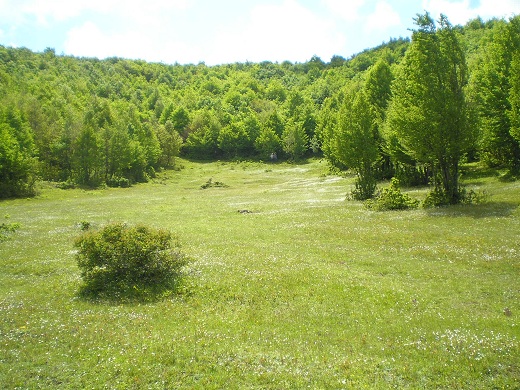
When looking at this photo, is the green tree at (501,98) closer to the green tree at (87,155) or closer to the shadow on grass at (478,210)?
the shadow on grass at (478,210)

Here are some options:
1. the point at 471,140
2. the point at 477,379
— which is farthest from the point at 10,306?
the point at 471,140

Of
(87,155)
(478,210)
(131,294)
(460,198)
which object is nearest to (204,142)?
(87,155)

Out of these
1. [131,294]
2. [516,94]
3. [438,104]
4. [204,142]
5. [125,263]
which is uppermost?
[204,142]

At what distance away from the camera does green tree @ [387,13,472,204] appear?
125 feet

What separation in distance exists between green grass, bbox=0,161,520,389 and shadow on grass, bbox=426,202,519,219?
0.89 ft

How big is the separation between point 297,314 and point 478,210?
25.2 m

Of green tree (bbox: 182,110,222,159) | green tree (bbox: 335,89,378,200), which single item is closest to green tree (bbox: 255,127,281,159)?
green tree (bbox: 182,110,222,159)

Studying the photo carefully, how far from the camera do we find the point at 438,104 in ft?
125

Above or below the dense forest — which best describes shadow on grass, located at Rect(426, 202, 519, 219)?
below

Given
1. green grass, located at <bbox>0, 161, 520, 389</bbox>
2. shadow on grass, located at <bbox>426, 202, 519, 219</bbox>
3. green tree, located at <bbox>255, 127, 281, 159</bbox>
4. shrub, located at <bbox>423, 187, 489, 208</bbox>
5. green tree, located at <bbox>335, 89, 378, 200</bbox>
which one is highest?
green tree, located at <bbox>255, 127, 281, 159</bbox>

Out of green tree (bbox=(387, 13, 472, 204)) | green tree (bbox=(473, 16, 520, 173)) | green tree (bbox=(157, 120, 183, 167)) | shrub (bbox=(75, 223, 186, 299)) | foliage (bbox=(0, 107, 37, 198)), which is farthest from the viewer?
green tree (bbox=(157, 120, 183, 167))

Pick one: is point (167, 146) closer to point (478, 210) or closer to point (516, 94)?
point (516, 94)

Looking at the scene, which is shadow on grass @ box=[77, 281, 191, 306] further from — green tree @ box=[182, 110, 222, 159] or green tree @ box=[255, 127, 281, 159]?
green tree @ box=[182, 110, 222, 159]

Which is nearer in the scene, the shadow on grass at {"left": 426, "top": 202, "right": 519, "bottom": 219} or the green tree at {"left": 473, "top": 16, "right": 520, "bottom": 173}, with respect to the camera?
the shadow on grass at {"left": 426, "top": 202, "right": 519, "bottom": 219}
